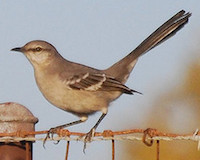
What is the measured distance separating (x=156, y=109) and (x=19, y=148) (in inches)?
354

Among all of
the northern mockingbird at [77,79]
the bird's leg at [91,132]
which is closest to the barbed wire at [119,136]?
the bird's leg at [91,132]

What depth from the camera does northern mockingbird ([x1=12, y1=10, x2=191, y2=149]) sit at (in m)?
6.36

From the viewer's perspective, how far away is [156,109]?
13.4 m

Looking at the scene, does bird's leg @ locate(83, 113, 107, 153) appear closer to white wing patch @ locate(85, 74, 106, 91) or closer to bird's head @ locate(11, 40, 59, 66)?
white wing patch @ locate(85, 74, 106, 91)

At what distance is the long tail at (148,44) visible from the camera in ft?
23.1

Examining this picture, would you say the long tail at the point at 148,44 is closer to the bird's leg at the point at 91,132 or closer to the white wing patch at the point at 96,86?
the white wing patch at the point at 96,86

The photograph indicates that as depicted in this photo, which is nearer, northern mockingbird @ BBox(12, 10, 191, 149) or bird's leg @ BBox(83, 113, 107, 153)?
bird's leg @ BBox(83, 113, 107, 153)

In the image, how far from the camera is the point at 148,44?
7.33 meters

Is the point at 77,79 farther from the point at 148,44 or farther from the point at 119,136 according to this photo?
the point at 119,136

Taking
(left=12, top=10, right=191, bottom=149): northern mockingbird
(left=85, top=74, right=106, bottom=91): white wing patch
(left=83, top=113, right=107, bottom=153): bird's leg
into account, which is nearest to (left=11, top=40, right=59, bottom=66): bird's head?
(left=12, top=10, right=191, bottom=149): northern mockingbird

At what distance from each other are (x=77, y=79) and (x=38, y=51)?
1.59 feet

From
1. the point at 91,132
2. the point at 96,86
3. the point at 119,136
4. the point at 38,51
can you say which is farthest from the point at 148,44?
the point at 119,136

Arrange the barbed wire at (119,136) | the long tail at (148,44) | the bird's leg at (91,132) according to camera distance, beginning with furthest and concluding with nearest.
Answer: the long tail at (148,44), the bird's leg at (91,132), the barbed wire at (119,136)

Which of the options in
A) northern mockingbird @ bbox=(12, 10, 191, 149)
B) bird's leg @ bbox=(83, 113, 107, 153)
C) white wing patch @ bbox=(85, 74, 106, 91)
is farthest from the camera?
white wing patch @ bbox=(85, 74, 106, 91)
